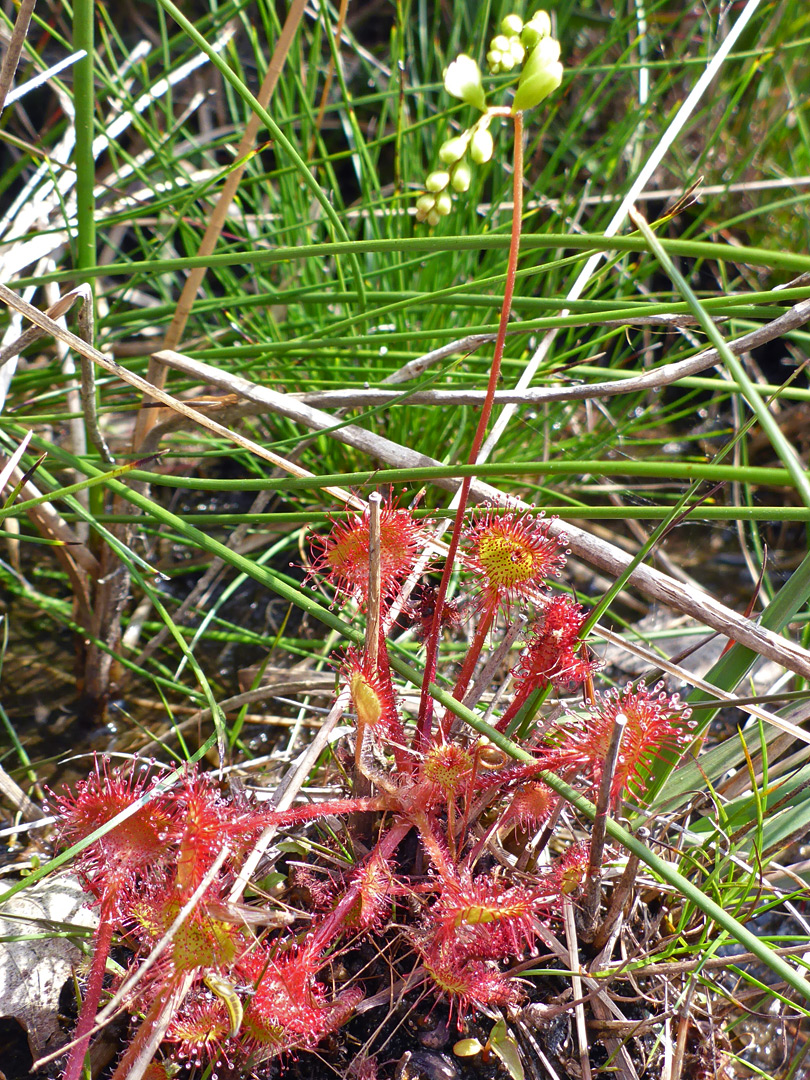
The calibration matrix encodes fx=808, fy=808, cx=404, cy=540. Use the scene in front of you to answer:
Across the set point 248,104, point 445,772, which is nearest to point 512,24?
point 248,104

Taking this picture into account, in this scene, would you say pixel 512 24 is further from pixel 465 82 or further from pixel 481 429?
pixel 481 429

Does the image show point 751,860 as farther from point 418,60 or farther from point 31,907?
point 418,60

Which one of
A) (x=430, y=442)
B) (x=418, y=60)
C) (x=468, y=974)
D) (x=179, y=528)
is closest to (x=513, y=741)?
(x=468, y=974)

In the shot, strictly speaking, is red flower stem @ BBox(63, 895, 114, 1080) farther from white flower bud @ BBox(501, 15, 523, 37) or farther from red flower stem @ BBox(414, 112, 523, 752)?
white flower bud @ BBox(501, 15, 523, 37)

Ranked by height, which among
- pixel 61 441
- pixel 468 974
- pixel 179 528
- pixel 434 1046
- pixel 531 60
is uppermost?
pixel 531 60

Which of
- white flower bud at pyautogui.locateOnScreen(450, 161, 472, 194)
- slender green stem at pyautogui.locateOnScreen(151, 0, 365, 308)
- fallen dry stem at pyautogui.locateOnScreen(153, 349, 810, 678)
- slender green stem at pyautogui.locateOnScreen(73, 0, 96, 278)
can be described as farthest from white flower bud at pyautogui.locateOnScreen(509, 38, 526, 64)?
slender green stem at pyautogui.locateOnScreen(73, 0, 96, 278)

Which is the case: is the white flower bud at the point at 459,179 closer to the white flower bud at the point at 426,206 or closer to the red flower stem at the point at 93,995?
the white flower bud at the point at 426,206
